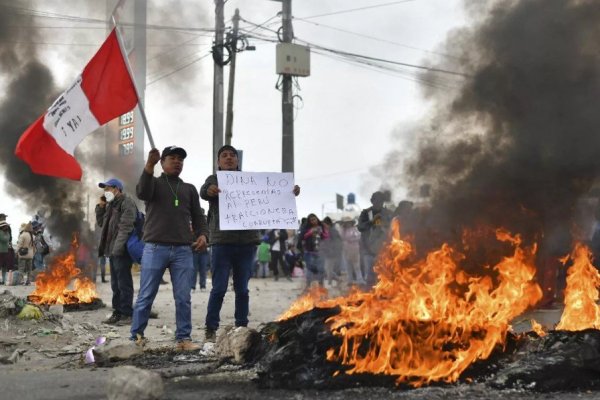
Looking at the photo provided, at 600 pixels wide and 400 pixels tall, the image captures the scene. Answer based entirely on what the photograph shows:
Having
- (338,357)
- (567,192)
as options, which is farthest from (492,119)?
(338,357)

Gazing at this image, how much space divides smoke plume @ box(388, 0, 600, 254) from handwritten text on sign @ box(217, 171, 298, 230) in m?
1.45

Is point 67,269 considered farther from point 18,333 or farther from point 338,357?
point 338,357

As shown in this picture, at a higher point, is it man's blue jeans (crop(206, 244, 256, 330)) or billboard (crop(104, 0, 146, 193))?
billboard (crop(104, 0, 146, 193))

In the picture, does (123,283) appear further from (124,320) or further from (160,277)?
(160,277)

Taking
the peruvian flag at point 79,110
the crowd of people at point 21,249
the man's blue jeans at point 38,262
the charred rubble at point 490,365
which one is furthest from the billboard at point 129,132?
the charred rubble at point 490,365

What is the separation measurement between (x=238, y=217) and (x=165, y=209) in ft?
2.30

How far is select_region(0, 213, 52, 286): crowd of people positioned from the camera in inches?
616

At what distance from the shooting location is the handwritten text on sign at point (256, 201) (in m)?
6.25

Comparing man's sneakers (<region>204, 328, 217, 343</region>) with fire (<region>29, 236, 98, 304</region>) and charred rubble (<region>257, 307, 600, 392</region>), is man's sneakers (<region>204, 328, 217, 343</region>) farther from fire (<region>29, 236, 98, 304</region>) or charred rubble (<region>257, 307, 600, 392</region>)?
fire (<region>29, 236, 98, 304</region>)

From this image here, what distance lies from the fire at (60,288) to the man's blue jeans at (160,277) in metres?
4.25

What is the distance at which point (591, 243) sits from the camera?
28.9 feet

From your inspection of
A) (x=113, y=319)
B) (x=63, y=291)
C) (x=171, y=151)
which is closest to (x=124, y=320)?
(x=113, y=319)

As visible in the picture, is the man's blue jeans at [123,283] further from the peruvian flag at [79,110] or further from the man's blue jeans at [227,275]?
the man's blue jeans at [227,275]

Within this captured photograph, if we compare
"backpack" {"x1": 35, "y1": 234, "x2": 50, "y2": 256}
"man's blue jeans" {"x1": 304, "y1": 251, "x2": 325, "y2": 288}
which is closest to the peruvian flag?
"man's blue jeans" {"x1": 304, "y1": 251, "x2": 325, "y2": 288}
